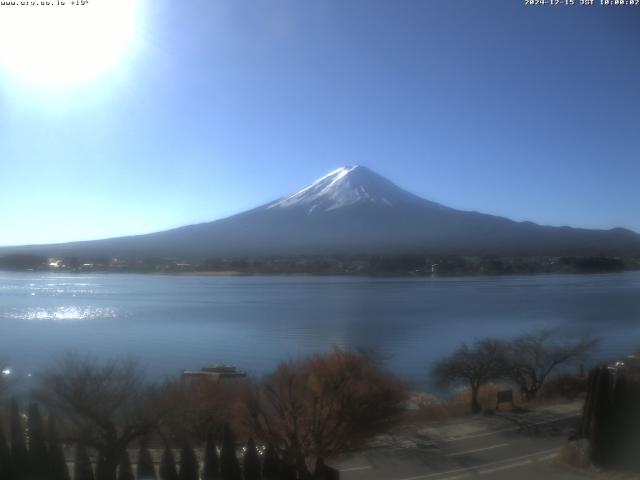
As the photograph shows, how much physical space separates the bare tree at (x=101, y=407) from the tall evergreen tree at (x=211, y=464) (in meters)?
0.51

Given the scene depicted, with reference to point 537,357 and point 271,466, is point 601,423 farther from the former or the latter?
point 537,357

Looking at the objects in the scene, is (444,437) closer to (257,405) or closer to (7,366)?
(257,405)

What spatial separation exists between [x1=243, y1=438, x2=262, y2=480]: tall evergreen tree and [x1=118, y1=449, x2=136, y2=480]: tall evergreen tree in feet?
2.45

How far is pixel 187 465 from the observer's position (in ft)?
14.5

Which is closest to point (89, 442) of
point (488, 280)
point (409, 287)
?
point (409, 287)

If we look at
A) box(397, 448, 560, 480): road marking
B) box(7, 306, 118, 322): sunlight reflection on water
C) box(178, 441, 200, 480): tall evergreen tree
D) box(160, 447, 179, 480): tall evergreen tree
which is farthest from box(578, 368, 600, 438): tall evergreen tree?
box(7, 306, 118, 322): sunlight reflection on water

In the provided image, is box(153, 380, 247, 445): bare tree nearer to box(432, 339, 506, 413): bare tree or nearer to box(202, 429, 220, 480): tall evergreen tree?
box(202, 429, 220, 480): tall evergreen tree

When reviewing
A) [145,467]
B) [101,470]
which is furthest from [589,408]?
[101,470]

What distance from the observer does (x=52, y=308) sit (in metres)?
14.5

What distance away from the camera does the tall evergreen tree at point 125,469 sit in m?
4.39

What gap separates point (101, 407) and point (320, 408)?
1612 millimetres

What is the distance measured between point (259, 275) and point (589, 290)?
10.7 m

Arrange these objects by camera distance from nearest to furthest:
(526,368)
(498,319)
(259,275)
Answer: (526,368), (498,319), (259,275)

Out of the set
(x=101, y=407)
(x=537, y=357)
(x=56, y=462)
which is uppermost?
(x=101, y=407)
